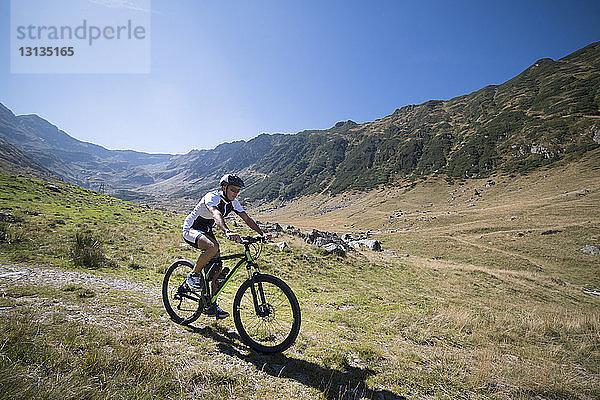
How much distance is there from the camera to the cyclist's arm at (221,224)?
185 inches

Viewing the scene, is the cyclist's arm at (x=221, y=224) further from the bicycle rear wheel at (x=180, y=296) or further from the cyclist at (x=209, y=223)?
the bicycle rear wheel at (x=180, y=296)

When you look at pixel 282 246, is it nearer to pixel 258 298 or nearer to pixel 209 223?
pixel 209 223

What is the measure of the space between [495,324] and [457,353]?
347cm

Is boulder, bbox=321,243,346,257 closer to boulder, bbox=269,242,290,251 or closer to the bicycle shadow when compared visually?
boulder, bbox=269,242,290,251

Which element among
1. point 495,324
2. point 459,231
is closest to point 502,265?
point 459,231

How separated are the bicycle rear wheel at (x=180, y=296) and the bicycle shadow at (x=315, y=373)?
1.07 meters

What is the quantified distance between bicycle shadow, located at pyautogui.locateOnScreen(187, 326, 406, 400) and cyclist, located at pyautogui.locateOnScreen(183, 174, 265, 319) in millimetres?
853

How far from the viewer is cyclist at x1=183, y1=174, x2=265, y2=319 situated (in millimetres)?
5348

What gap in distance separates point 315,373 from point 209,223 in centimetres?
387

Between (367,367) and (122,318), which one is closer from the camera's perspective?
(367,367)

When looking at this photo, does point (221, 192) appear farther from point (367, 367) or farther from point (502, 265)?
point (502, 265)

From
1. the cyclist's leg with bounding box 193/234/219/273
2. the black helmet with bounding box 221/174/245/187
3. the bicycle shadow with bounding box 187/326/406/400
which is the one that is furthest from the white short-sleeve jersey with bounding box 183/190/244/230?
the bicycle shadow with bounding box 187/326/406/400

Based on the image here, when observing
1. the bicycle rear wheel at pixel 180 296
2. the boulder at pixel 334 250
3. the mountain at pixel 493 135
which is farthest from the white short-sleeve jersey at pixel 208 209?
the mountain at pixel 493 135

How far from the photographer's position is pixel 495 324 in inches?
324
